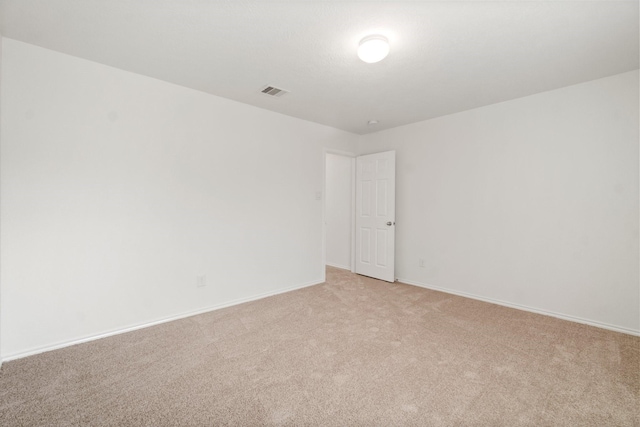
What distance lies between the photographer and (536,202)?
10.7 ft

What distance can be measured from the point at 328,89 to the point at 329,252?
11.1 feet

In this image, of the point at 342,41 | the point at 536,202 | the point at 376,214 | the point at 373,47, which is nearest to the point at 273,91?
the point at 342,41

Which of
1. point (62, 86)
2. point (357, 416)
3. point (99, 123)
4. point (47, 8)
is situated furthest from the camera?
point (99, 123)

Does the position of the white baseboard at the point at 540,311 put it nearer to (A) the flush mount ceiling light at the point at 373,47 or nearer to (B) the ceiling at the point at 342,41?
(B) the ceiling at the point at 342,41

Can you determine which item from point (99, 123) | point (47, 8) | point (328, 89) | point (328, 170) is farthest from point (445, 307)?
point (47, 8)

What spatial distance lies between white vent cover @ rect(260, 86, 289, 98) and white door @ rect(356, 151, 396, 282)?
79.8 inches

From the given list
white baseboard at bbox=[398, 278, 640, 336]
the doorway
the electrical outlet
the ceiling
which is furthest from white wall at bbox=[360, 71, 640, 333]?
the electrical outlet

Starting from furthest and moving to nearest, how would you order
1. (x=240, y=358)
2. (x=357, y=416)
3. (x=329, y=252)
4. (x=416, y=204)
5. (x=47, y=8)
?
(x=329, y=252), (x=416, y=204), (x=240, y=358), (x=47, y=8), (x=357, y=416)

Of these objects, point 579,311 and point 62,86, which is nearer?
point 62,86

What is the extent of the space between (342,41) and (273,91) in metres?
1.20

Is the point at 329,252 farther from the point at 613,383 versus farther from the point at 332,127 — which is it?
the point at 613,383

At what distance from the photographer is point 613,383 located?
1.95 metres

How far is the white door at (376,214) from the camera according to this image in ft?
14.7

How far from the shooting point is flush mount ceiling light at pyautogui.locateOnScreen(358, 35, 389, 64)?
6.84 feet
